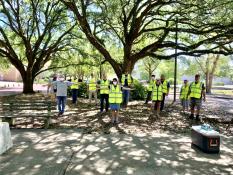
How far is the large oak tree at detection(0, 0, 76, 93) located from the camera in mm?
27609

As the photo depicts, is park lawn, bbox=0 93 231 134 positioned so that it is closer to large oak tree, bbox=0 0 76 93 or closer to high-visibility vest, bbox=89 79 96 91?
high-visibility vest, bbox=89 79 96 91

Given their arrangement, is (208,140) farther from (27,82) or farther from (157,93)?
(27,82)

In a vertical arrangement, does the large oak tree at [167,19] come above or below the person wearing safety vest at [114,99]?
above

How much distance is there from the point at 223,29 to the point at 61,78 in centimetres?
811

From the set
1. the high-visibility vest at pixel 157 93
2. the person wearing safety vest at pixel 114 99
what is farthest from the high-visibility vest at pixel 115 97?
the high-visibility vest at pixel 157 93

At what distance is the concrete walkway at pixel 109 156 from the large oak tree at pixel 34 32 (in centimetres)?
1882

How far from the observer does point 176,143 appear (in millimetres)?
9250

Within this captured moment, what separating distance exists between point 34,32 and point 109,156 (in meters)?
24.4

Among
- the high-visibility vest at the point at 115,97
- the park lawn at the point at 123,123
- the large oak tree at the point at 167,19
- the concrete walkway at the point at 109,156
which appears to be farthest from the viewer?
the large oak tree at the point at 167,19

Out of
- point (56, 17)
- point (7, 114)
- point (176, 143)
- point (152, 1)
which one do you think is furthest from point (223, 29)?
point (56, 17)

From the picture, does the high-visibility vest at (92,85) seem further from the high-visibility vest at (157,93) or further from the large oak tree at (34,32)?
the large oak tree at (34,32)

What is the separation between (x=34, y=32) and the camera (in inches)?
1190

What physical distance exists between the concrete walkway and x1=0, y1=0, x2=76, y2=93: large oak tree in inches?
741

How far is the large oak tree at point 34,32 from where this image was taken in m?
27.6
